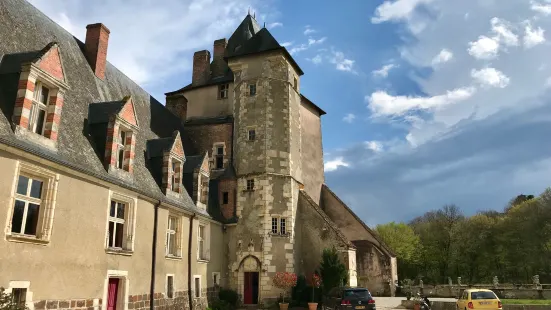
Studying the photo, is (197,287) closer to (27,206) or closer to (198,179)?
(198,179)

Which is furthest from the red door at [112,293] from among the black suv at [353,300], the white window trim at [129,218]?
the black suv at [353,300]

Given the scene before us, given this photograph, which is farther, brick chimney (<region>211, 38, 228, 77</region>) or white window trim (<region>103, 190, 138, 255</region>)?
brick chimney (<region>211, 38, 228, 77</region>)

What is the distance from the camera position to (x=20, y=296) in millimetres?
9336

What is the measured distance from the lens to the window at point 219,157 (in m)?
23.2

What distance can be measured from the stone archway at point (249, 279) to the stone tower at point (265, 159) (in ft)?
0.16

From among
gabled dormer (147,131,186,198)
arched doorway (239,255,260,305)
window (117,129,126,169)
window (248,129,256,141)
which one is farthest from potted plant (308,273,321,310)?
window (117,129,126,169)

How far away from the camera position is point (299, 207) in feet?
74.9

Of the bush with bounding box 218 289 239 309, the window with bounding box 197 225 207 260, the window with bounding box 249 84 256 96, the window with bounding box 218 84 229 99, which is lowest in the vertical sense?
the bush with bounding box 218 289 239 309

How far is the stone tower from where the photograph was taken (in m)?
20.9

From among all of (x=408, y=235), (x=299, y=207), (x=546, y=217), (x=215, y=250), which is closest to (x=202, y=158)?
(x=215, y=250)

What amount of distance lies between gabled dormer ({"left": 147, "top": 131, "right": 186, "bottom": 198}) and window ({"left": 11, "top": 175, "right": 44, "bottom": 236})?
635 cm

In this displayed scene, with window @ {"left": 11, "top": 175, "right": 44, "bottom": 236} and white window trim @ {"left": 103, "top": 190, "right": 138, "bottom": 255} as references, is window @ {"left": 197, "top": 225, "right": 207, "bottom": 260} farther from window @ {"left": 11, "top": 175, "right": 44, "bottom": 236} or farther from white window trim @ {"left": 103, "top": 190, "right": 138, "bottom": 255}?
window @ {"left": 11, "top": 175, "right": 44, "bottom": 236}

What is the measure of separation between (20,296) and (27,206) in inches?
78.6

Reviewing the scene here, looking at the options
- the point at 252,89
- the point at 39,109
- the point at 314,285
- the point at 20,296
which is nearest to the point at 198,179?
the point at 252,89
